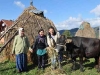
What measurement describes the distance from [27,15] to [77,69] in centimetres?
418

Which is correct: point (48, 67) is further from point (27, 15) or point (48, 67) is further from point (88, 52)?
point (27, 15)

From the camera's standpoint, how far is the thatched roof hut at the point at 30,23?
35.6ft

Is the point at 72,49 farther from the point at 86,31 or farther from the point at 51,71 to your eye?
the point at 86,31

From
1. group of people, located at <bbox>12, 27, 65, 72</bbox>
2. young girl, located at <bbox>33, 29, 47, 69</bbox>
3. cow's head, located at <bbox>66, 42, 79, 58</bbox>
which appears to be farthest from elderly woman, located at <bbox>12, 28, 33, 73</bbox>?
cow's head, located at <bbox>66, 42, 79, 58</bbox>

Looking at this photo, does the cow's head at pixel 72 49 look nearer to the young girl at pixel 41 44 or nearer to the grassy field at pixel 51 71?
the grassy field at pixel 51 71


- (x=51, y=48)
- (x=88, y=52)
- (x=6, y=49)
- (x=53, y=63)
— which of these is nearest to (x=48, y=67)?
(x=53, y=63)

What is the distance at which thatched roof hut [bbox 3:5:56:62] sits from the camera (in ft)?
35.6

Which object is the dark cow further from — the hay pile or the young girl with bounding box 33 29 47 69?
the hay pile

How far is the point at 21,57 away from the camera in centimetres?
912

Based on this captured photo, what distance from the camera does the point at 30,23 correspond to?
11.1 meters

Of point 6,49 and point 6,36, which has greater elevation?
point 6,36

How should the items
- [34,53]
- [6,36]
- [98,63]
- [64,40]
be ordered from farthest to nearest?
[6,36] < [34,53] < [98,63] < [64,40]

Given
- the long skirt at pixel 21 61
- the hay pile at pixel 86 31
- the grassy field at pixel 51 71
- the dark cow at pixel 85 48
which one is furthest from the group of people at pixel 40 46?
the hay pile at pixel 86 31

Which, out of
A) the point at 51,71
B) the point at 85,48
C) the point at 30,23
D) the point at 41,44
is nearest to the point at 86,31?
the point at 30,23
